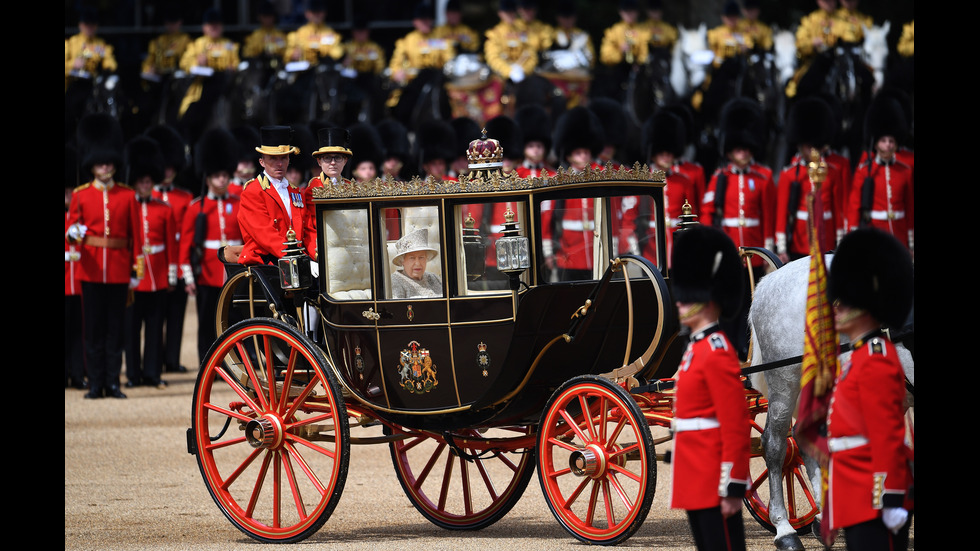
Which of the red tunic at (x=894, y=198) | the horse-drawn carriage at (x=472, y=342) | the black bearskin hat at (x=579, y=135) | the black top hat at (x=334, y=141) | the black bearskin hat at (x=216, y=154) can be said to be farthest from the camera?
the black bearskin hat at (x=579, y=135)

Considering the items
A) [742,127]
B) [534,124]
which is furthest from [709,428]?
[534,124]

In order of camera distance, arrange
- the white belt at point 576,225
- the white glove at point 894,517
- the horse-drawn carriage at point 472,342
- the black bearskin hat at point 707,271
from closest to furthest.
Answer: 1. the white glove at point 894,517
2. the black bearskin hat at point 707,271
3. the horse-drawn carriage at point 472,342
4. the white belt at point 576,225

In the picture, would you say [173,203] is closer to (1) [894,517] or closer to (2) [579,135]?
(2) [579,135]

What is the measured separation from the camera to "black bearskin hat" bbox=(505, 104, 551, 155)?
40.9 feet

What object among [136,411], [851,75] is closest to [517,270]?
[136,411]

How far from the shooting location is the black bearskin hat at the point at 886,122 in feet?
35.6

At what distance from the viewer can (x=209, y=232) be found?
1118 centimetres

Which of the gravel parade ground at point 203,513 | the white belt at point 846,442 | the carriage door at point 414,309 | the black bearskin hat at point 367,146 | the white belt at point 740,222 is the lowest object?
the gravel parade ground at point 203,513

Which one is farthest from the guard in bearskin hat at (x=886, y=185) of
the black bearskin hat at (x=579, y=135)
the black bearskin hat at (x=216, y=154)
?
the black bearskin hat at (x=216, y=154)

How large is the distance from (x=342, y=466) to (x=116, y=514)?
1.42m

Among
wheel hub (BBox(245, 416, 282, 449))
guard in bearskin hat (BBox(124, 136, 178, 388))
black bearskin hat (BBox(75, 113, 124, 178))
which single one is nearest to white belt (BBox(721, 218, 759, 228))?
guard in bearskin hat (BBox(124, 136, 178, 388))

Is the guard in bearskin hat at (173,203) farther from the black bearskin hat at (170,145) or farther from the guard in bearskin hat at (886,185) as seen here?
the guard in bearskin hat at (886,185)

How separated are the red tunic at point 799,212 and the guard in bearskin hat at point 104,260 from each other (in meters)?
4.31

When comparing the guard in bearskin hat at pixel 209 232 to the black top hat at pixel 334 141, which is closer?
the black top hat at pixel 334 141
